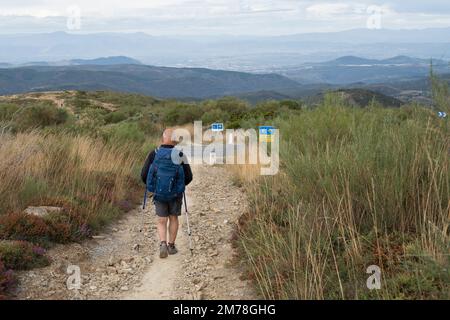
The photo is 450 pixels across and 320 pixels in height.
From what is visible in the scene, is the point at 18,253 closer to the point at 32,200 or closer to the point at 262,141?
the point at 32,200

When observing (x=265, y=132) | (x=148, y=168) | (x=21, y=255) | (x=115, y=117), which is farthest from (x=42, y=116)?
(x=21, y=255)

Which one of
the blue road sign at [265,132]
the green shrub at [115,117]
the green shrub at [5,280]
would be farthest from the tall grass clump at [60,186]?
the green shrub at [115,117]

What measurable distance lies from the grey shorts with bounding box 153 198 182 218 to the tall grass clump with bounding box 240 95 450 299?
1.21m

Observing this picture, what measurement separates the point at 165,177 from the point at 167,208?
0.57 m

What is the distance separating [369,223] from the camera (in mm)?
4816

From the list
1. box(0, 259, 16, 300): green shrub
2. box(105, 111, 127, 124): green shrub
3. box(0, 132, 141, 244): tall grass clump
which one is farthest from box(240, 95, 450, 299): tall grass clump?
box(105, 111, 127, 124): green shrub

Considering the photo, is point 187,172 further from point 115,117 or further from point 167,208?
point 115,117

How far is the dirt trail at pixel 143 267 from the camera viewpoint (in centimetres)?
505

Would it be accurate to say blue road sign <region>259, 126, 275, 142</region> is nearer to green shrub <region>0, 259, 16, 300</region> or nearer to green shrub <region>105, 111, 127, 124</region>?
green shrub <region>0, 259, 16, 300</region>
